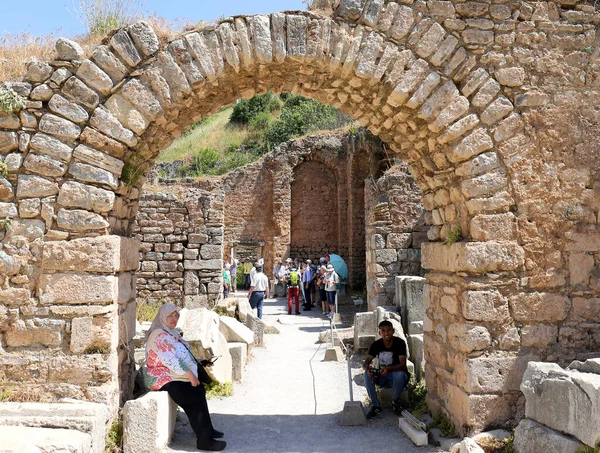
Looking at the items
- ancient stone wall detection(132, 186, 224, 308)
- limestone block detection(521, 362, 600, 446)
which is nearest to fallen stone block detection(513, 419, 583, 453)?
limestone block detection(521, 362, 600, 446)

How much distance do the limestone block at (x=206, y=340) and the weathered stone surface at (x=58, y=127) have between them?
3.08 m

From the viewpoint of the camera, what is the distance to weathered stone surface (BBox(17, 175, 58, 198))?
4.88m

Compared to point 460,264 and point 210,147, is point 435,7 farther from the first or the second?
point 210,147

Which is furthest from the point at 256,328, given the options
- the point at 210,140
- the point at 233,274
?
the point at 210,140

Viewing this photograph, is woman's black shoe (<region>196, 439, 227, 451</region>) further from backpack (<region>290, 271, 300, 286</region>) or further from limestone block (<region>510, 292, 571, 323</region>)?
backpack (<region>290, 271, 300, 286</region>)

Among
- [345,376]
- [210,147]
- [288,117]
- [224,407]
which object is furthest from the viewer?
[210,147]

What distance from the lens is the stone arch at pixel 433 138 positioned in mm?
4883

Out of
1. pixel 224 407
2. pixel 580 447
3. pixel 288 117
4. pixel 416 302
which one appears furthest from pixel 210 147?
pixel 580 447

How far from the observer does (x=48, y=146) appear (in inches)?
193

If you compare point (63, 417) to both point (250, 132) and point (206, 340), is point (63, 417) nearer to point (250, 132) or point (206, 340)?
point (206, 340)

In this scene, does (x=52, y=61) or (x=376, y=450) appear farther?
(x=376, y=450)

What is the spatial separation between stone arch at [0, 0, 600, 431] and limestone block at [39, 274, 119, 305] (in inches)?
0.5

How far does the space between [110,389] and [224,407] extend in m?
2.47

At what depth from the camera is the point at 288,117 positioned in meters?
33.2
